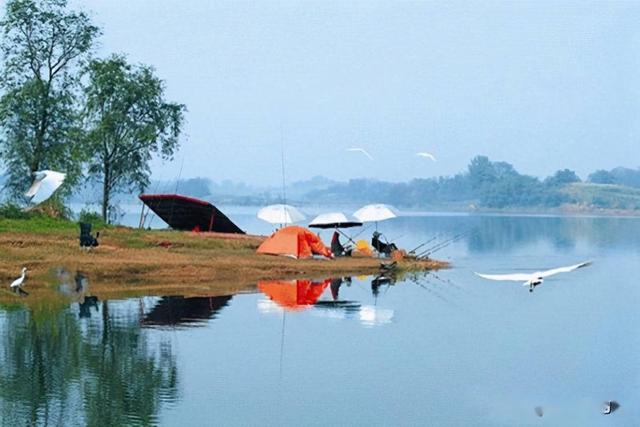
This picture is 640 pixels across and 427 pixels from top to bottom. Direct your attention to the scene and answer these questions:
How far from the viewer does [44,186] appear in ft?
118

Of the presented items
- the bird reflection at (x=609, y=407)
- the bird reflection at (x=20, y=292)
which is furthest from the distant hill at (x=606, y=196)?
the bird reflection at (x=609, y=407)

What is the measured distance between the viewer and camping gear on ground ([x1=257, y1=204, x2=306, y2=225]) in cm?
4225

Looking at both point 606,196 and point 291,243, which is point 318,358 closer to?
point 291,243

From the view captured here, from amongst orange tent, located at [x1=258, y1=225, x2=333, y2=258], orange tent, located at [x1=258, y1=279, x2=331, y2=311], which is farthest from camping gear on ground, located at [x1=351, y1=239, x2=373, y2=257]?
orange tent, located at [x1=258, y1=279, x2=331, y2=311]

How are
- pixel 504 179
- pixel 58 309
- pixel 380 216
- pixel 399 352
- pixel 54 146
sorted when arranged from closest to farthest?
1. pixel 399 352
2. pixel 58 309
3. pixel 380 216
4. pixel 54 146
5. pixel 504 179

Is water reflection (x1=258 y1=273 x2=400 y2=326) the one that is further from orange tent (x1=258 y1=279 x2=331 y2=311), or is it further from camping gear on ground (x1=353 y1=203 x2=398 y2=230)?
camping gear on ground (x1=353 y1=203 x2=398 y2=230)

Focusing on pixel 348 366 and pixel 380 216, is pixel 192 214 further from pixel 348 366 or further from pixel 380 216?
pixel 348 366

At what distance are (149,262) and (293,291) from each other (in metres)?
4.99

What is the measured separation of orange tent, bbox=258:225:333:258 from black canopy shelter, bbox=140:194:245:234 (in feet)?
18.5

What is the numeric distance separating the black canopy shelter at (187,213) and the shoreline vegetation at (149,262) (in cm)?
214

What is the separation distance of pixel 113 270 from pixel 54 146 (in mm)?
15711

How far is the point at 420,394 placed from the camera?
18781 mm

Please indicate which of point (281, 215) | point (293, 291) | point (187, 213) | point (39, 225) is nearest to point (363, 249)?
point (281, 215)

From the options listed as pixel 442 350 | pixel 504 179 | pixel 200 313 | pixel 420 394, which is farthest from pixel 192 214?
pixel 504 179
